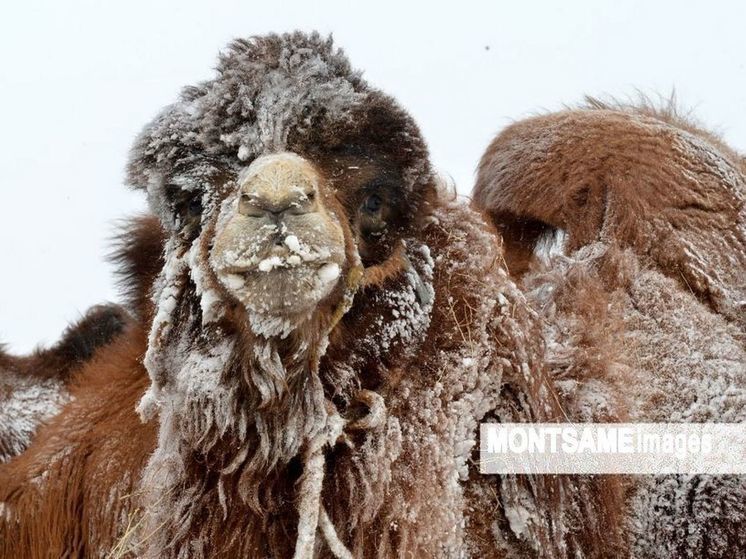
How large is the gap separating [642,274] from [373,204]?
1549mm

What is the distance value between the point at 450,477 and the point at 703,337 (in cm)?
141

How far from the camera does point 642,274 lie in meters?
3.88

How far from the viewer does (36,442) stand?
3.87m

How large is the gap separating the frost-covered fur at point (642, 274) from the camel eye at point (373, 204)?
32.1 inches

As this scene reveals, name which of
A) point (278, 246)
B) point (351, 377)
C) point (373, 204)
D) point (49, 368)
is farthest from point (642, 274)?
point (49, 368)

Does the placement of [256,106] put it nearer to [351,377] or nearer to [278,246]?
[278,246]

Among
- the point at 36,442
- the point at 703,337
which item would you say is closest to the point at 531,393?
the point at 703,337

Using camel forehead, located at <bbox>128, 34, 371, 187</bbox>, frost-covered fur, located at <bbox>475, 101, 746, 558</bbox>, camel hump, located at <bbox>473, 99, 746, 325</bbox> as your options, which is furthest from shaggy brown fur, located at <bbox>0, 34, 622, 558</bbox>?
camel hump, located at <bbox>473, 99, 746, 325</bbox>

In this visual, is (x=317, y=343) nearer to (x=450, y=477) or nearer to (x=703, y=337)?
(x=450, y=477)

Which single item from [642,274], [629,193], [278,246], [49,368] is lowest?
[278,246]

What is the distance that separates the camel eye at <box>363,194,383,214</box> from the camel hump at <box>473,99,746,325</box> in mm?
1067

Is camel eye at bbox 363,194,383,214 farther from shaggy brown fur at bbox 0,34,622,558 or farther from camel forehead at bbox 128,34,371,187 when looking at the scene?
camel forehead at bbox 128,34,371,187

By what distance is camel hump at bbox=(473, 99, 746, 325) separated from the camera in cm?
397

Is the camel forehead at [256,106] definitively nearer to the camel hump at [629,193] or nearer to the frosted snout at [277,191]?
the frosted snout at [277,191]
